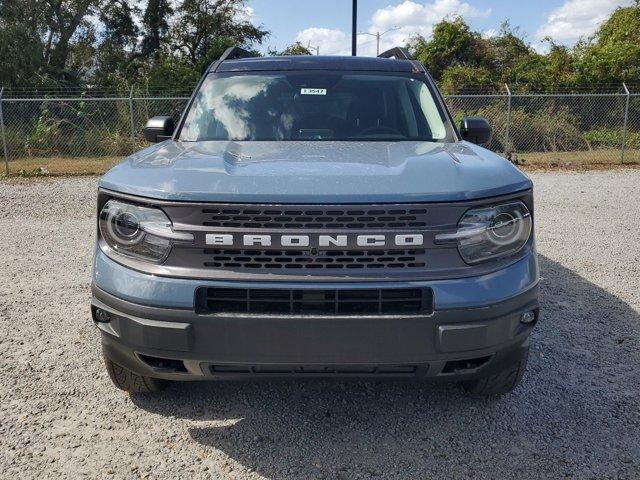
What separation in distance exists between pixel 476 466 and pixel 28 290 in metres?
4.23

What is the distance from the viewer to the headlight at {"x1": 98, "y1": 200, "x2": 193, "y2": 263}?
2533 millimetres

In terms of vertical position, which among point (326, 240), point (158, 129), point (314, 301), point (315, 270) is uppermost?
point (158, 129)

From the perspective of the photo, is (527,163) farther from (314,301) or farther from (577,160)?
(314,301)

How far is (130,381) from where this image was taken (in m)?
3.12

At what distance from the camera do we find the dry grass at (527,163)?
1417cm

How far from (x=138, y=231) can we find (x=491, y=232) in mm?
1547

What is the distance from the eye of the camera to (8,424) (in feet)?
10.0

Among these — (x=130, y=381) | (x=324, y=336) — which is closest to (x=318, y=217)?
(x=324, y=336)

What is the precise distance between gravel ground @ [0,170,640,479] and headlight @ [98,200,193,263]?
3.23 ft

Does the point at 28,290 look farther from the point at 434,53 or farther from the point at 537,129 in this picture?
the point at 434,53

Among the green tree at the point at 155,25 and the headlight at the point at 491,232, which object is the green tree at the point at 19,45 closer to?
the green tree at the point at 155,25

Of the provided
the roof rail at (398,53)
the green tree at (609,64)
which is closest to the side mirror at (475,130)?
the roof rail at (398,53)

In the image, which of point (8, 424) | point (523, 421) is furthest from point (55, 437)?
point (523, 421)

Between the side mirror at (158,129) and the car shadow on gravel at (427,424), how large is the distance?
1904mm
